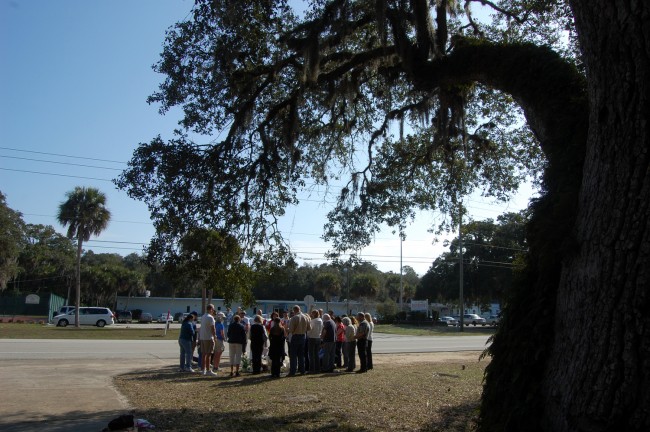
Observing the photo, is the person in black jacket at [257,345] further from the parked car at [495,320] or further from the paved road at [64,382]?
Result: the parked car at [495,320]

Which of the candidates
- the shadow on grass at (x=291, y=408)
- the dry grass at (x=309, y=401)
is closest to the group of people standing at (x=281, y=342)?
the dry grass at (x=309, y=401)

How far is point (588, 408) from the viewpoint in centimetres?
478

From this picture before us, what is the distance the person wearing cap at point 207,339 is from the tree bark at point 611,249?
11.2 meters

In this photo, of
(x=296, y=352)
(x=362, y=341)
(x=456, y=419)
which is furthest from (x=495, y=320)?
(x=456, y=419)

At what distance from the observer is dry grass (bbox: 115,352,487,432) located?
8469mm

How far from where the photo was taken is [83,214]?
44656 mm

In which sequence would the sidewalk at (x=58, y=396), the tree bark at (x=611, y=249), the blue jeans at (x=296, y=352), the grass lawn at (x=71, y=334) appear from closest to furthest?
the tree bark at (x=611, y=249) → the sidewalk at (x=58, y=396) → the blue jeans at (x=296, y=352) → the grass lawn at (x=71, y=334)

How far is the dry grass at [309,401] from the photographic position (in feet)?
27.8

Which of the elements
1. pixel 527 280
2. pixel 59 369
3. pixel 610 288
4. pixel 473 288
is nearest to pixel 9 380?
pixel 59 369

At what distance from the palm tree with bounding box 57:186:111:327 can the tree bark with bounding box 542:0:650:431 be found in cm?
4430

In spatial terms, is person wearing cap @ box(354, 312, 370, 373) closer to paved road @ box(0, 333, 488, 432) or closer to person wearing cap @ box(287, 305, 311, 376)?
person wearing cap @ box(287, 305, 311, 376)

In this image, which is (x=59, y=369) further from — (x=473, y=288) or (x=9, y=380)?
(x=473, y=288)

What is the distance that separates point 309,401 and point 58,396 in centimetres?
474

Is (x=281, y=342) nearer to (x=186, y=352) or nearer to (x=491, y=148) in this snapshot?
(x=186, y=352)
